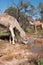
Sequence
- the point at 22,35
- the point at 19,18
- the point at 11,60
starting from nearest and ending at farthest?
the point at 11,60
the point at 22,35
the point at 19,18

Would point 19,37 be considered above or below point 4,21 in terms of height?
below

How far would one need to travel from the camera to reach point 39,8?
46.6 metres

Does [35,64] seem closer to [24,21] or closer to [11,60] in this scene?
[11,60]

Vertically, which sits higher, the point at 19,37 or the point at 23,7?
the point at 23,7

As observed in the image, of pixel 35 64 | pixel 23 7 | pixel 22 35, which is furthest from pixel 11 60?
pixel 23 7

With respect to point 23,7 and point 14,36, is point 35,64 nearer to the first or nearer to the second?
point 14,36

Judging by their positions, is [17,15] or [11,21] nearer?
[11,21]

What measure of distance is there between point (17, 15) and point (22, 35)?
55.8ft

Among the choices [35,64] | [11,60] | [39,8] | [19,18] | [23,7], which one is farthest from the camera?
[39,8]

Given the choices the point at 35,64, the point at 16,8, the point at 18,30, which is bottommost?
the point at 35,64

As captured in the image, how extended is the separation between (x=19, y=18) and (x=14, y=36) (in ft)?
53.7

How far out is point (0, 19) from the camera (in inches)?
738

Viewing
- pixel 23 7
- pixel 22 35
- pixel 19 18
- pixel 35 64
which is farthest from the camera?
pixel 23 7

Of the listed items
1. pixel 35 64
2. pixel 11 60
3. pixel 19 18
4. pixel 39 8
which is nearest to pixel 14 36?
pixel 11 60
